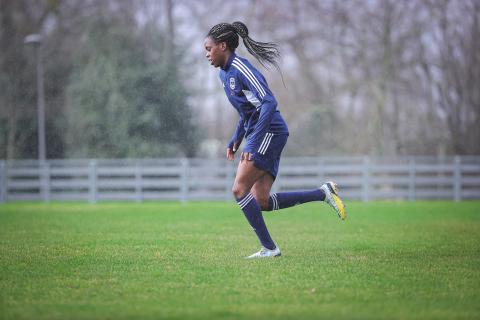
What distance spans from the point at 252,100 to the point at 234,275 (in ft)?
5.40

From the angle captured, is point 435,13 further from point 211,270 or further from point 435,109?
point 211,270

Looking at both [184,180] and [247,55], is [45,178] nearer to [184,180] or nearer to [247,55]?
[184,180]

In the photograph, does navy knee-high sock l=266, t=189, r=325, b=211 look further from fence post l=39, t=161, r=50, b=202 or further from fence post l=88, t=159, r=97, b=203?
fence post l=39, t=161, r=50, b=202

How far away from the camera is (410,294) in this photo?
4.52 metres

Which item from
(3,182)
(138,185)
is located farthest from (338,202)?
(3,182)

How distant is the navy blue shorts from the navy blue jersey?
0.11ft

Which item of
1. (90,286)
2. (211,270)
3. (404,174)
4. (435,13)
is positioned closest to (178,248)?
(211,270)

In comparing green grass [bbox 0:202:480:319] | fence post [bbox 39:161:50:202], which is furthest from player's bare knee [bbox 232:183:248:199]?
fence post [bbox 39:161:50:202]

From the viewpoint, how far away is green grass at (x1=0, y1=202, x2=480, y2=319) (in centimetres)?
403

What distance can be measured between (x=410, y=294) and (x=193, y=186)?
60.3 ft

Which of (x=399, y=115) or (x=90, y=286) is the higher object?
(x=399, y=115)

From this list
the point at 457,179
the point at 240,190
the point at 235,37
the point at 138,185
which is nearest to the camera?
the point at 240,190

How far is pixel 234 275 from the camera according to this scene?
5.34 metres

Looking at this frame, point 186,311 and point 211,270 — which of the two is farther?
point 211,270
